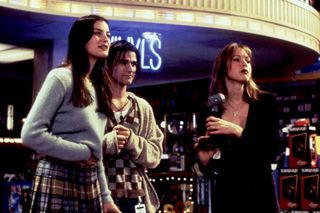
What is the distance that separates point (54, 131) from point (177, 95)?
873 centimetres

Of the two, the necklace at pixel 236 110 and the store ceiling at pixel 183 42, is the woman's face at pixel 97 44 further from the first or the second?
the store ceiling at pixel 183 42

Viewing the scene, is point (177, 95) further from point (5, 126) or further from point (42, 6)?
point (42, 6)

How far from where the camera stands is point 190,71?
9.39m

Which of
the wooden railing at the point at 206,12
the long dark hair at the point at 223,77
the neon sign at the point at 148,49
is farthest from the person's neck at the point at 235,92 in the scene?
the neon sign at the point at 148,49

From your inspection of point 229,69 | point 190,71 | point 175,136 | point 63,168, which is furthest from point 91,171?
point 190,71

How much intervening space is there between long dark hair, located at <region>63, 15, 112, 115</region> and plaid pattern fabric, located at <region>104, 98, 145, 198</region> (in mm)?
251

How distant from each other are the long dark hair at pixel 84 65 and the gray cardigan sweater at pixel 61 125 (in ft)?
0.14

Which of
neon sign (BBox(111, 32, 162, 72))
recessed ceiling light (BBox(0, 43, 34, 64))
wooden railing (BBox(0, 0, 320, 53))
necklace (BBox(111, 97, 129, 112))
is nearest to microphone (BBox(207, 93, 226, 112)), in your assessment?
necklace (BBox(111, 97, 129, 112))

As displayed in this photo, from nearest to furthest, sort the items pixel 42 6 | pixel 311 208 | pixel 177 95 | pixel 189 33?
pixel 311 208, pixel 42 6, pixel 189 33, pixel 177 95

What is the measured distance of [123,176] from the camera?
2434mm

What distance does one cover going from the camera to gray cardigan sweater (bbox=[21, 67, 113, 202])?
1.94 m

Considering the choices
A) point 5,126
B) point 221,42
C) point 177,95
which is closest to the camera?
point 221,42

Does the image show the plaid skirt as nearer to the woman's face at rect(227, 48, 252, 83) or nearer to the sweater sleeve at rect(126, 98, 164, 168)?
the sweater sleeve at rect(126, 98, 164, 168)

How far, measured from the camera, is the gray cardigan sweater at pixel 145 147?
94.3 inches
